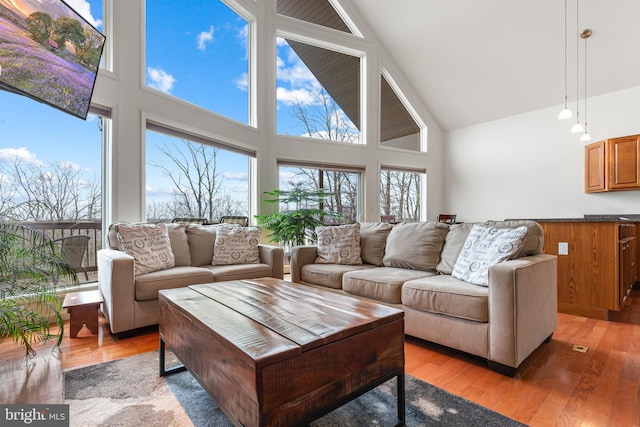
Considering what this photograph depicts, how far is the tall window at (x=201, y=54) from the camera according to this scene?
11.6 feet

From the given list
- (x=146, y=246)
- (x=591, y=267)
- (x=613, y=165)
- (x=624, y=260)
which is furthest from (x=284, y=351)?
(x=613, y=165)

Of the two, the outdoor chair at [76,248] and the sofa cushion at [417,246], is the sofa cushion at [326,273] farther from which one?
the outdoor chair at [76,248]

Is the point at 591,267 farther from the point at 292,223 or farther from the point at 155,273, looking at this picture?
the point at 155,273

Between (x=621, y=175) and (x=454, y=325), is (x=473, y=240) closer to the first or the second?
(x=454, y=325)

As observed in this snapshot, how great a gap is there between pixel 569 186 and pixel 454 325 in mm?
4468

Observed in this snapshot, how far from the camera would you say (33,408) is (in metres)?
1.23

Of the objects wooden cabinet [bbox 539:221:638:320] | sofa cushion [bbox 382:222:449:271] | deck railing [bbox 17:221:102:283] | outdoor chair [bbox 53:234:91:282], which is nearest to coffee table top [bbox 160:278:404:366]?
sofa cushion [bbox 382:222:449:271]

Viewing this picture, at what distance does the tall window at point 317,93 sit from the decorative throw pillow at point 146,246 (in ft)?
8.70

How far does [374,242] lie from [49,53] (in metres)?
2.97

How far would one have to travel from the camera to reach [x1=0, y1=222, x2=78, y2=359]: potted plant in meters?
1.49

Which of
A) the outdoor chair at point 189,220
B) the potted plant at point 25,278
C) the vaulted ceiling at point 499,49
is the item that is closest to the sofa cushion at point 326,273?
the outdoor chair at point 189,220

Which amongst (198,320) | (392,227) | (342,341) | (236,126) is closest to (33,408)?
(198,320)

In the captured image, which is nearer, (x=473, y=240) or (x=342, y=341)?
(x=342, y=341)

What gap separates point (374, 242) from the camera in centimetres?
315
